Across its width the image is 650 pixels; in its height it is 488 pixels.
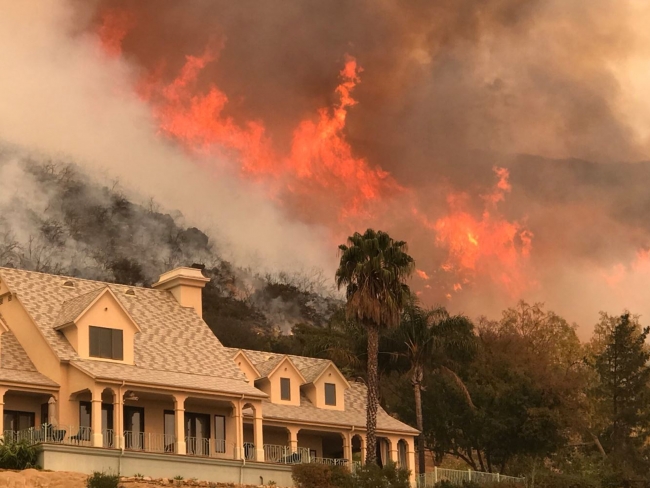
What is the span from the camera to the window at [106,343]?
5291cm

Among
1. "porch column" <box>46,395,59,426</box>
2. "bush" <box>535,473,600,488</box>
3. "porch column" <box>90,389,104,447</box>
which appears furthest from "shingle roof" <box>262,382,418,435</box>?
"porch column" <box>46,395,59,426</box>

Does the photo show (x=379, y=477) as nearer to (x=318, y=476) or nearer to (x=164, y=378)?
(x=318, y=476)

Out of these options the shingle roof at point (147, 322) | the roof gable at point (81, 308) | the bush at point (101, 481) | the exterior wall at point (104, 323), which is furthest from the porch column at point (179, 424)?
the bush at point (101, 481)

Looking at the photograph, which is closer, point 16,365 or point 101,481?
point 101,481

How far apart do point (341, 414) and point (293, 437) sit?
4.37 meters

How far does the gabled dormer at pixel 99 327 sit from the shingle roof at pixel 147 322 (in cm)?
26

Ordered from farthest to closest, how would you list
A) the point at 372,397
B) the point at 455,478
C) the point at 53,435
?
the point at 455,478 < the point at 372,397 < the point at 53,435

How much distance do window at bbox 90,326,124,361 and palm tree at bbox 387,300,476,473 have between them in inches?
759

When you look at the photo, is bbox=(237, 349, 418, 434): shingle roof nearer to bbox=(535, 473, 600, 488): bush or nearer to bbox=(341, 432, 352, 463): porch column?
bbox=(341, 432, 352, 463): porch column

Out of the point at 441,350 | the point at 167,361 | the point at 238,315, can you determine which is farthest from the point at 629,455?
the point at 238,315

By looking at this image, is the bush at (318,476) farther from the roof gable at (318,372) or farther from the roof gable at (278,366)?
the roof gable at (318,372)

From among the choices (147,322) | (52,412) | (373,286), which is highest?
(373,286)

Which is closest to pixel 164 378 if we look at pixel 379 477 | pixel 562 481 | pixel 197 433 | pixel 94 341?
pixel 94 341

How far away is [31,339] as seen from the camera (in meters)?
53.3
